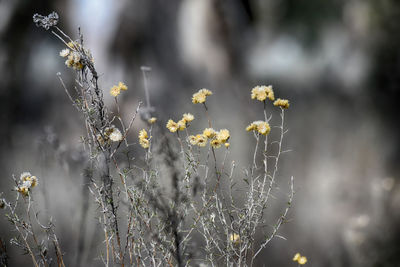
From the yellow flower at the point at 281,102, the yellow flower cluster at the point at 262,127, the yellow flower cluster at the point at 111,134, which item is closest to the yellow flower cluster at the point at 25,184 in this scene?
the yellow flower cluster at the point at 111,134

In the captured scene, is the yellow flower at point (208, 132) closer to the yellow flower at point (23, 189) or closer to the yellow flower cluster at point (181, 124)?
the yellow flower cluster at point (181, 124)

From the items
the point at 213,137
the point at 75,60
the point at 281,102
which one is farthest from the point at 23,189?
the point at 281,102

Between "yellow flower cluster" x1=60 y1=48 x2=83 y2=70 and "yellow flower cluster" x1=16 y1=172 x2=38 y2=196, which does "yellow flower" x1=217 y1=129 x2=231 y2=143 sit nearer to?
"yellow flower cluster" x1=60 y1=48 x2=83 y2=70

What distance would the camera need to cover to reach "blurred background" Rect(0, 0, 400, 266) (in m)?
2.69

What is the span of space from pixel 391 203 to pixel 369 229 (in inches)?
8.7

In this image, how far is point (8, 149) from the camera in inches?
119

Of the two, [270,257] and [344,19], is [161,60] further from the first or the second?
[270,257]

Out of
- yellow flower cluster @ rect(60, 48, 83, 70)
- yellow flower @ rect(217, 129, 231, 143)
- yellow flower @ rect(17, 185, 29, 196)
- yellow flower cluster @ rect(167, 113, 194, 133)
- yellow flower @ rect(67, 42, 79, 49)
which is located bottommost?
yellow flower @ rect(17, 185, 29, 196)

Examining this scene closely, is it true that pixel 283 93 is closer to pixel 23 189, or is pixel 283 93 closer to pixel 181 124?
pixel 181 124

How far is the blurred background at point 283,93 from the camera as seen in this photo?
269cm

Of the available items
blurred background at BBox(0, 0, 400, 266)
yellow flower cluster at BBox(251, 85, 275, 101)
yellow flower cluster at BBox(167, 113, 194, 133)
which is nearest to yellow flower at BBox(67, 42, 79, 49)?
yellow flower cluster at BBox(167, 113, 194, 133)

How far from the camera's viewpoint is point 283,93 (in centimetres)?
281

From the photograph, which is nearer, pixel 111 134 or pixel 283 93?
pixel 111 134

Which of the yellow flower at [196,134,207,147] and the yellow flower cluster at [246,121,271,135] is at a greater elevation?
the yellow flower cluster at [246,121,271,135]
